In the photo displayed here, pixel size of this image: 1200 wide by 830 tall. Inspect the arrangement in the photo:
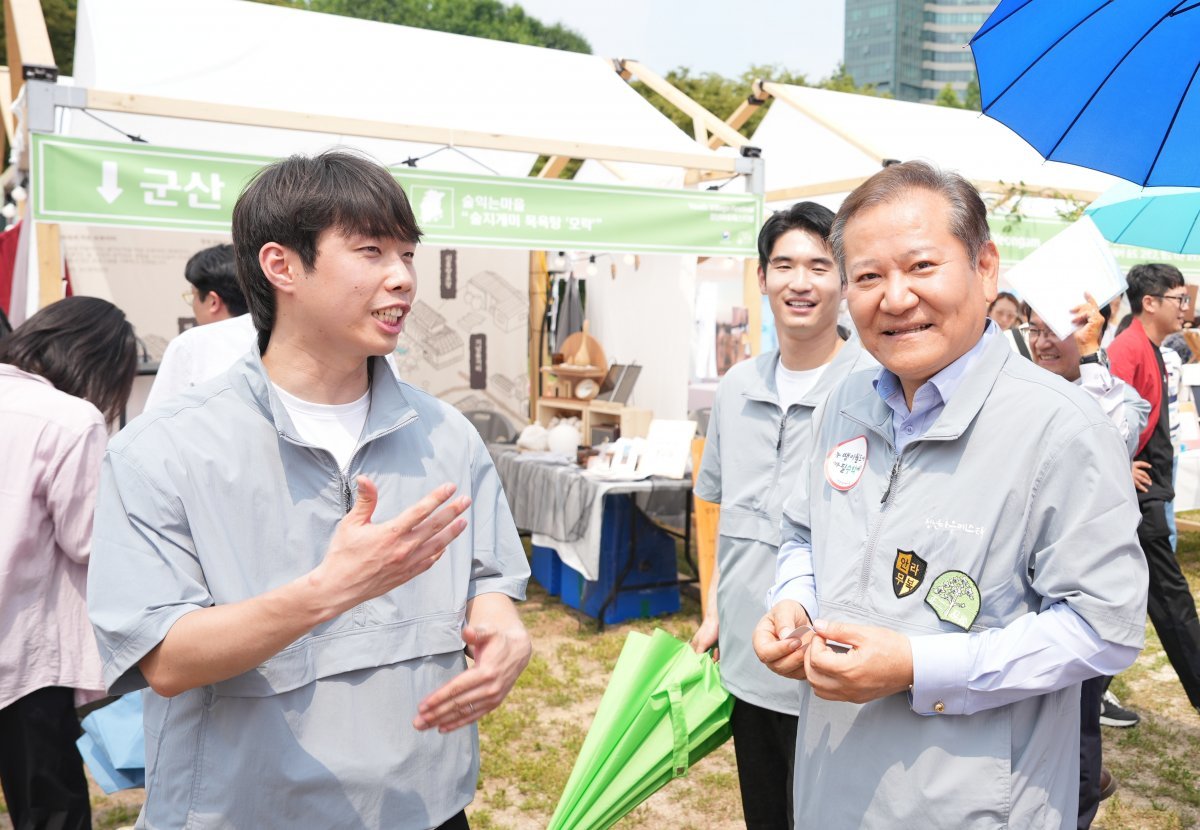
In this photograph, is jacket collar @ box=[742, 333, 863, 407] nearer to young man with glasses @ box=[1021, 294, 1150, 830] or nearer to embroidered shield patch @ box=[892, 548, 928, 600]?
young man with glasses @ box=[1021, 294, 1150, 830]

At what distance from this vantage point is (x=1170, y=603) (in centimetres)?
413

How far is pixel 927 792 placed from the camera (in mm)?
1403

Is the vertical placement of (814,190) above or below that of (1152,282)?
above

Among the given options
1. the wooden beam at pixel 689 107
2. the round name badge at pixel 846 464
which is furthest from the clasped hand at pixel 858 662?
the wooden beam at pixel 689 107

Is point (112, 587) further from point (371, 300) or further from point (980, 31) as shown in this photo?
point (980, 31)

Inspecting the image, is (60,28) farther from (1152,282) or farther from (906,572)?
(906,572)

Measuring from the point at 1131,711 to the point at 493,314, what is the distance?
6415 millimetres

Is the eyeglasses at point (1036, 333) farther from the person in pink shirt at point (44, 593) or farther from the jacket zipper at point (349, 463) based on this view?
the person in pink shirt at point (44, 593)

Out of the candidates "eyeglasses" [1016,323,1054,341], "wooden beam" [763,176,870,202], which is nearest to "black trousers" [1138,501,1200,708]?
"eyeglasses" [1016,323,1054,341]

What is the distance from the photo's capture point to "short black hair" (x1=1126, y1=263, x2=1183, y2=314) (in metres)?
4.39

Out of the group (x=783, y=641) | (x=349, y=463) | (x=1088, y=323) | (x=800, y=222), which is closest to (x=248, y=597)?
(x=349, y=463)

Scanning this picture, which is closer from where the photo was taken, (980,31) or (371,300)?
(371,300)

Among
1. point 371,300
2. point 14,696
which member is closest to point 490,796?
point 14,696

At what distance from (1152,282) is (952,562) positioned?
3776 millimetres
